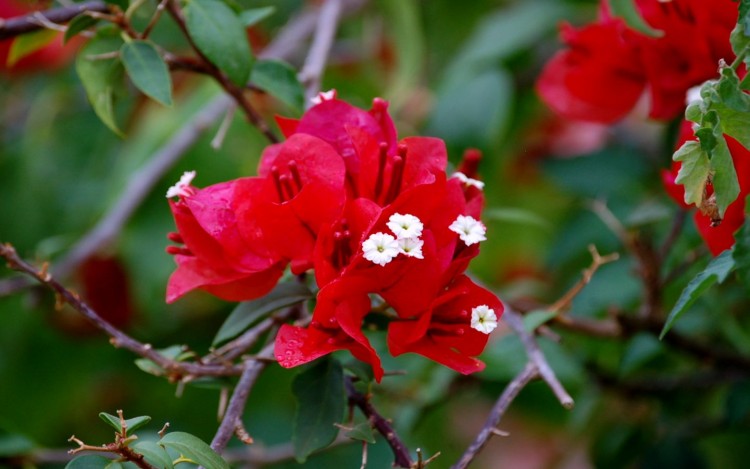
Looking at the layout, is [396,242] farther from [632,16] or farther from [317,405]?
[632,16]

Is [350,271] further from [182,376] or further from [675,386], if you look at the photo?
[675,386]

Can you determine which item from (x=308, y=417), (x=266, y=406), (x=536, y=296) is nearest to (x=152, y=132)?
(x=266, y=406)

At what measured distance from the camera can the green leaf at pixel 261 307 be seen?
0.59 metres

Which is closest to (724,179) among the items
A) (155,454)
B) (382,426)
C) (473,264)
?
(382,426)

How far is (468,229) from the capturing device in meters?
0.55

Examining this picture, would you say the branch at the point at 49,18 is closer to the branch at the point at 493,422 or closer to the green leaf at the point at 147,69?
the green leaf at the point at 147,69

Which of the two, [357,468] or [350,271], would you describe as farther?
[357,468]

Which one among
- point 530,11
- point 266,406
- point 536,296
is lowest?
point 266,406

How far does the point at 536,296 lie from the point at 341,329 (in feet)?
2.50

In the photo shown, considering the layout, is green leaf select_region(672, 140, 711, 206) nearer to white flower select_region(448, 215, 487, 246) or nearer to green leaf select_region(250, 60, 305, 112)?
white flower select_region(448, 215, 487, 246)

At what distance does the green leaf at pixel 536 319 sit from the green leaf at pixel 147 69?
0.30m

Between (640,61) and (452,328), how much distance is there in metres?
0.32

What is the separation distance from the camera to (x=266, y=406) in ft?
4.35

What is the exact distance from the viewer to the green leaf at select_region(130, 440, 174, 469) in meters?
0.48
